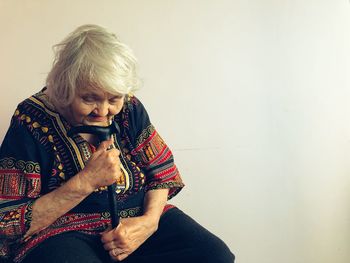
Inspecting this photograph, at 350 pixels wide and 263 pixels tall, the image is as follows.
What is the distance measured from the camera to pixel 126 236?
124 cm

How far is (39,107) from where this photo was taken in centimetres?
129

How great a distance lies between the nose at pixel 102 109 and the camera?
1220mm

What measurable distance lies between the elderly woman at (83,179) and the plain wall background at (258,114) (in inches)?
13.1

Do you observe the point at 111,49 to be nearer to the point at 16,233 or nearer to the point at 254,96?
the point at 16,233

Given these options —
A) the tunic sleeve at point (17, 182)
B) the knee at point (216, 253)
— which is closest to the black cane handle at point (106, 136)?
the tunic sleeve at point (17, 182)

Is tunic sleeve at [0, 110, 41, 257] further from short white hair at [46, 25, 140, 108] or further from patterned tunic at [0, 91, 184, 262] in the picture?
short white hair at [46, 25, 140, 108]

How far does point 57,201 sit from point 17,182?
0.12 metres

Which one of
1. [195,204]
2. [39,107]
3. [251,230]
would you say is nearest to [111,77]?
[39,107]

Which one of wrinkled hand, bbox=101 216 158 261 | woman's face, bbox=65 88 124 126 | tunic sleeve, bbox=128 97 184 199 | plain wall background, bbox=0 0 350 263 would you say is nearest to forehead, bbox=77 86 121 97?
woman's face, bbox=65 88 124 126

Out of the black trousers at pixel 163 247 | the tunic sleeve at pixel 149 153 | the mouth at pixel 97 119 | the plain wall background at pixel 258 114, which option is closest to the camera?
the black trousers at pixel 163 247

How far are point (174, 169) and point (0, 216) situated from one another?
54 cm

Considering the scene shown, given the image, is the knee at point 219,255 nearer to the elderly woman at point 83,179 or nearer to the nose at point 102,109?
the elderly woman at point 83,179

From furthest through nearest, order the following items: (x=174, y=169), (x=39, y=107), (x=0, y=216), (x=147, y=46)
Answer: (x=147, y=46) → (x=174, y=169) → (x=39, y=107) → (x=0, y=216)

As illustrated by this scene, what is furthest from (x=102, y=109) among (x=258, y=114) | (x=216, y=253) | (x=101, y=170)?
(x=258, y=114)
